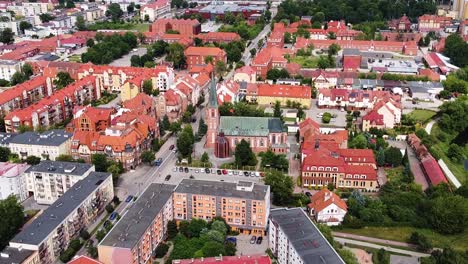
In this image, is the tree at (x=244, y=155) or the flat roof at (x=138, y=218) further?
the tree at (x=244, y=155)

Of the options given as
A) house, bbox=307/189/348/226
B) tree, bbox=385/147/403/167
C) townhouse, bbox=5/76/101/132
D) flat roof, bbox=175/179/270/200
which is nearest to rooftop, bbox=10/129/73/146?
townhouse, bbox=5/76/101/132

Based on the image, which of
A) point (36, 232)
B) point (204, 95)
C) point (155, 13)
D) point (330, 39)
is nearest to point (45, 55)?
point (204, 95)

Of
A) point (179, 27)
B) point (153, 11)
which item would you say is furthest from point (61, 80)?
Answer: point (153, 11)

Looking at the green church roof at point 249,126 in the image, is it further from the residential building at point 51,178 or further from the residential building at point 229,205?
the residential building at point 51,178

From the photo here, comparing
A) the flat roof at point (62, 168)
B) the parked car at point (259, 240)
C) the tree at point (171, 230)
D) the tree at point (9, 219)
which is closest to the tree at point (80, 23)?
the flat roof at point (62, 168)

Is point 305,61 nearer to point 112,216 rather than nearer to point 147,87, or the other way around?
point 147,87
